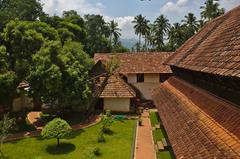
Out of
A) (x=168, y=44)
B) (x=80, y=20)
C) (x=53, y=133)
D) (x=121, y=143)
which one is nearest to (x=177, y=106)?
(x=121, y=143)

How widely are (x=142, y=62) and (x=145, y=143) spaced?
19306mm

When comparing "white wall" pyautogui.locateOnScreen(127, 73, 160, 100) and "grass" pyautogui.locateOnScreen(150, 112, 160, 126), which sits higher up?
"white wall" pyautogui.locateOnScreen(127, 73, 160, 100)

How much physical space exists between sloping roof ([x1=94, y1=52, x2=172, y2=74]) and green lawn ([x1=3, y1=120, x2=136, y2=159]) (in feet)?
50.0

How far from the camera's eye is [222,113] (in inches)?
432

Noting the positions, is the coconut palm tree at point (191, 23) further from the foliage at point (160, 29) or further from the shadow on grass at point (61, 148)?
the shadow on grass at point (61, 148)

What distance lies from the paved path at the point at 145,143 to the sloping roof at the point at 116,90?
3.91 meters

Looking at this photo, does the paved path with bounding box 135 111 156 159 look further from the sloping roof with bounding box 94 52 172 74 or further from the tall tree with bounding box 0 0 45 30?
the tall tree with bounding box 0 0 45 30

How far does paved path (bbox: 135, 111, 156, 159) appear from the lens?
817 inches

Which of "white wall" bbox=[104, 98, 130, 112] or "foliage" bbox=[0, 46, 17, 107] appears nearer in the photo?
"foliage" bbox=[0, 46, 17, 107]

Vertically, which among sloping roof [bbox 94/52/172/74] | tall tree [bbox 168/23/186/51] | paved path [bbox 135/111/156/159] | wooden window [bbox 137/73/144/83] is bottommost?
paved path [bbox 135/111/156/159]

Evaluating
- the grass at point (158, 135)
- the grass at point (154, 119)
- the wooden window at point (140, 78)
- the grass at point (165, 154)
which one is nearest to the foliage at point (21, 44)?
the grass at point (158, 135)

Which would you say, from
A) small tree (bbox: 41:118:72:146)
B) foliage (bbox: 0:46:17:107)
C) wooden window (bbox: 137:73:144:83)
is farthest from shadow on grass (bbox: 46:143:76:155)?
wooden window (bbox: 137:73:144:83)

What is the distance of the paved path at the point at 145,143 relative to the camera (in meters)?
20.8

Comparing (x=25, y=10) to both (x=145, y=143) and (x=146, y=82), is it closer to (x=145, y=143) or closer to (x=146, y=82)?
(x=146, y=82)
